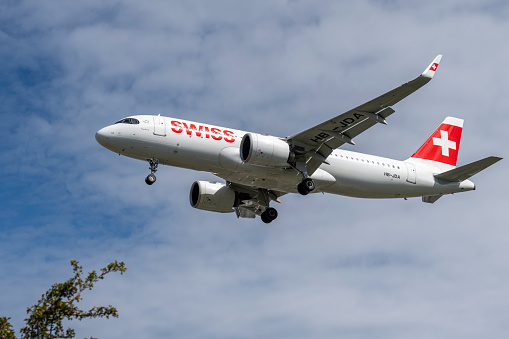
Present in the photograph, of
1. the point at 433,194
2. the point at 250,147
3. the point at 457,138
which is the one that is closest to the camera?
the point at 250,147

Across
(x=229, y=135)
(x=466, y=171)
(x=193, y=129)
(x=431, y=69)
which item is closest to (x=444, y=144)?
(x=466, y=171)

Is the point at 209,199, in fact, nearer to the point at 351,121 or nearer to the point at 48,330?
the point at 351,121

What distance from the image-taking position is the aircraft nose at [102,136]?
1407 inches

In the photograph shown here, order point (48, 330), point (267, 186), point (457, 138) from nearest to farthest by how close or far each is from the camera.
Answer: point (48, 330)
point (267, 186)
point (457, 138)

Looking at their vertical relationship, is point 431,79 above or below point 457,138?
below

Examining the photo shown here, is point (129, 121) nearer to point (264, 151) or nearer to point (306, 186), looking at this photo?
point (264, 151)

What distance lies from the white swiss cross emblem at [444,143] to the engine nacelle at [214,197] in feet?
46.3

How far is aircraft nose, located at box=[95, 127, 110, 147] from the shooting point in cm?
3575

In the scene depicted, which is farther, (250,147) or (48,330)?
(250,147)

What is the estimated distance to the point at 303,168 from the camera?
37.2 m

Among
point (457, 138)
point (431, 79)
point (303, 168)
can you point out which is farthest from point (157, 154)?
point (457, 138)

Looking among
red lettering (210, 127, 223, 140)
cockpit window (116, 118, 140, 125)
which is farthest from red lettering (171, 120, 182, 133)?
cockpit window (116, 118, 140, 125)

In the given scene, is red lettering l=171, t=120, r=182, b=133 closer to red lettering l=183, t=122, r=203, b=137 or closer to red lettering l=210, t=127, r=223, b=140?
red lettering l=183, t=122, r=203, b=137

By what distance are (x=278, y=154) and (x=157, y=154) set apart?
6337 mm
